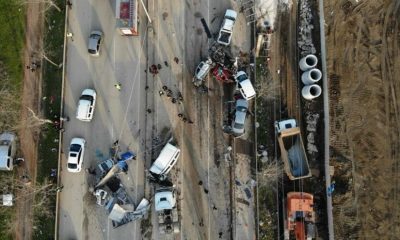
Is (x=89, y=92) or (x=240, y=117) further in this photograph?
(x=89, y=92)

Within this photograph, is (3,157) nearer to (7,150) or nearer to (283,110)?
(7,150)

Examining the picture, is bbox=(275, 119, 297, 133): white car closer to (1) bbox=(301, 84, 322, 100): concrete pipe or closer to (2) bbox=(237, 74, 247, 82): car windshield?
(1) bbox=(301, 84, 322, 100): concrete pipe

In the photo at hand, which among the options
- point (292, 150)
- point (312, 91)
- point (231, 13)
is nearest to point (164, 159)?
point (292, 150)

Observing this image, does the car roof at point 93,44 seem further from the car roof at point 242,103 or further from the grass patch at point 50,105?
the car roof at point 242,103

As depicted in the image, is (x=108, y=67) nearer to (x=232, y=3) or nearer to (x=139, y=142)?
(x=139, y=142)

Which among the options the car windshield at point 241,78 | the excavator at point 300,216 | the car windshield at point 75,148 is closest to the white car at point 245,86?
the car windshield at point 241,78

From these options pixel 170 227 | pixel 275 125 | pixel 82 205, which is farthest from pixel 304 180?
pixel 82 205
